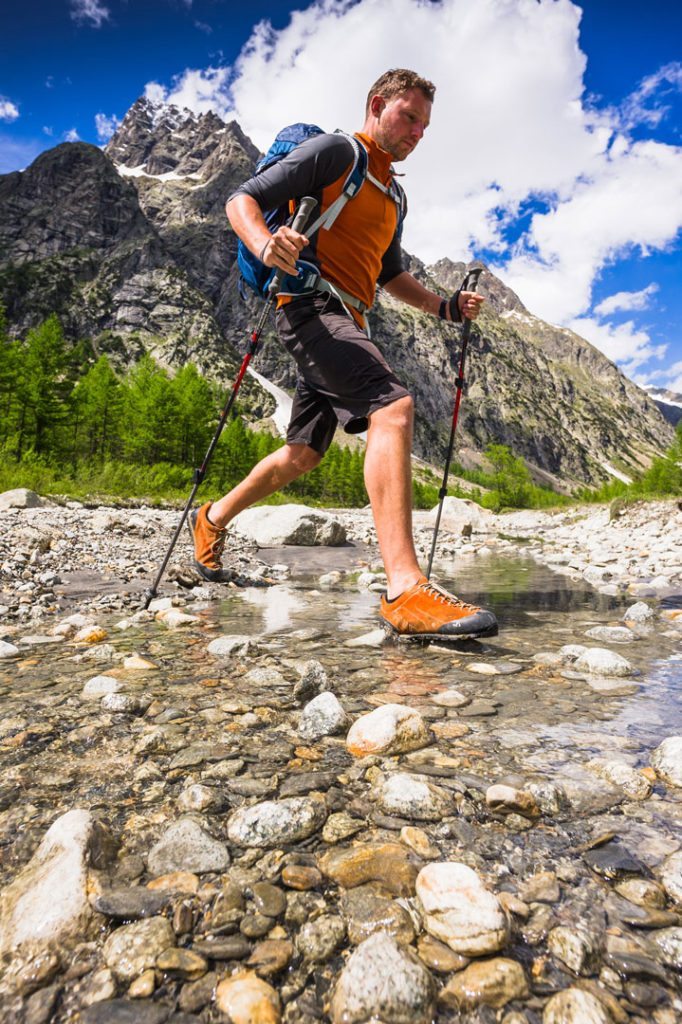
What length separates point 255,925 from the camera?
1002mm

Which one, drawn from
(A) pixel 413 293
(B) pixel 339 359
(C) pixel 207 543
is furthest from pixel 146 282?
(B) pixel 339 359

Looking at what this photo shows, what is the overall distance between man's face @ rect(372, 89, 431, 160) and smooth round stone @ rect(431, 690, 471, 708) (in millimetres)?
3996

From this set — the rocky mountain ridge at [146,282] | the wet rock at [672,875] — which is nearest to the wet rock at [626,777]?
the wet rock at [672,875]

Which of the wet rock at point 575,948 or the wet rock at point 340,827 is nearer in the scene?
the wet rock at point 575,948

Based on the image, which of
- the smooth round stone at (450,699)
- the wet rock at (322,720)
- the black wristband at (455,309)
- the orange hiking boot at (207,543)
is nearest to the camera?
the wet rock at (322,720)

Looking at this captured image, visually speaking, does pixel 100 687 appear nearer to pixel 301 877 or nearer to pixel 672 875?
pixel 301 877

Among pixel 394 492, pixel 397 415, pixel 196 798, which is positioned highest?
pixel 397 415

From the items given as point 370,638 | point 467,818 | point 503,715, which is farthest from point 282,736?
point 370,638

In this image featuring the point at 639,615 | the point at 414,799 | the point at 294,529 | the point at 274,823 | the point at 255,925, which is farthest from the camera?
the point at 294,529

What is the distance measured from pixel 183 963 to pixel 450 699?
1562 mm

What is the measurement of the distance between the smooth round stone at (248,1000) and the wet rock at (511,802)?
2.51 ft

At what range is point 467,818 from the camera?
1361mm

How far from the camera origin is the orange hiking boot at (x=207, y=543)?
5.17 m

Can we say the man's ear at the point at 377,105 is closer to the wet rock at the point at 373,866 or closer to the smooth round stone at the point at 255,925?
the wet rock at the point at 373,866
